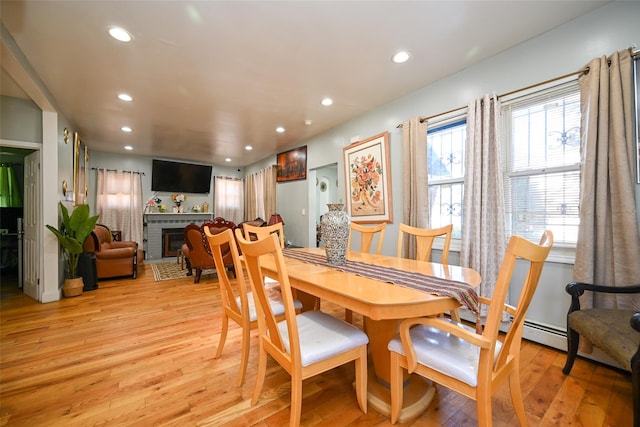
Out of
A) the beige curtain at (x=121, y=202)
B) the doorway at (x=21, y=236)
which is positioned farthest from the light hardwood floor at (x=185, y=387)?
the beige curtain at (x=121, y=202)

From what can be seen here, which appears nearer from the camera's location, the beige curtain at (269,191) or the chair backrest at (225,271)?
the chair backrest at (225,271)

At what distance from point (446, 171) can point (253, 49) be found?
2.29 metres

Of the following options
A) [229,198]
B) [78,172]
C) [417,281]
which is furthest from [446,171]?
[229,198]

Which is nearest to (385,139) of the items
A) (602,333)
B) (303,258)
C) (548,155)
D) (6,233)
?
(548,155)

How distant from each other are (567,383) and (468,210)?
54.0 inches

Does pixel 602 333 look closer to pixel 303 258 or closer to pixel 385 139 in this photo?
pixel 303 258

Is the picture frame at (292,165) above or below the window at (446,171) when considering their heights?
above

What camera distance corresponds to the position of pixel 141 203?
6.29 m

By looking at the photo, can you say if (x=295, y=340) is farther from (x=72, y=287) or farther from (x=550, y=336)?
(x=72, y=287)

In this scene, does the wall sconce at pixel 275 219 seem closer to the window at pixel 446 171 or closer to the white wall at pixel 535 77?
the white wall at pixel 535 77

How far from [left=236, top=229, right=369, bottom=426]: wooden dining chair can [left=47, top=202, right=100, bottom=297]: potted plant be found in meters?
3.37

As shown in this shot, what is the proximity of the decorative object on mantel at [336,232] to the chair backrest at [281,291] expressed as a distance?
62 cm

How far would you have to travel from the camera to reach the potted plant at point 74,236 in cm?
329

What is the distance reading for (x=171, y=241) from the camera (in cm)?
665
